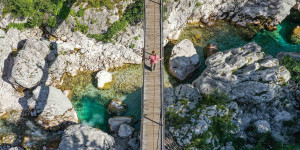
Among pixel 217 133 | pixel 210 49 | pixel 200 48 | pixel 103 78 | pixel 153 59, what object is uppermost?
pixel 200 48

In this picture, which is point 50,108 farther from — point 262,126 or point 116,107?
point 262,126

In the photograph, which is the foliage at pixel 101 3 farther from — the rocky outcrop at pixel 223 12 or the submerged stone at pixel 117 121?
the submerged stone at pixel 117 121

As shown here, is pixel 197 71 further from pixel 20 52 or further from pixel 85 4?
pixel 20 52

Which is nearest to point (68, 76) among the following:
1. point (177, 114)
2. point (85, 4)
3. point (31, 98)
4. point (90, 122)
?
point (31, 98)

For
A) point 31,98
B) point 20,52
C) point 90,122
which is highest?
point 20,52

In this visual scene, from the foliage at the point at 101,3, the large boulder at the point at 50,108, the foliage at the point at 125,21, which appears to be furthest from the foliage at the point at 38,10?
the large boulder at the point at 50,108

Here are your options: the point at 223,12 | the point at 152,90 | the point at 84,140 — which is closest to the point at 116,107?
the point at 84,140
